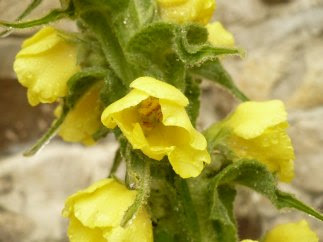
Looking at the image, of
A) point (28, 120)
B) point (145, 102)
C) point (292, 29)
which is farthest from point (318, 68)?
point (145, 102)

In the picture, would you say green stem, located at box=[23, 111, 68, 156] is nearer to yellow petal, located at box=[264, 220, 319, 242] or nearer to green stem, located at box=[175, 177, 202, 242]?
green stem, located at box=[175, 177, 202, 242]

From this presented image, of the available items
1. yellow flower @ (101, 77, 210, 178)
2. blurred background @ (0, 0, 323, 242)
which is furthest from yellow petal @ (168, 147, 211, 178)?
blurred background @ (0, 0, 323, 242)

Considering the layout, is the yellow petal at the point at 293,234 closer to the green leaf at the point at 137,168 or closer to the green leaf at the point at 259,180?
the green leaf at the point at 259,180

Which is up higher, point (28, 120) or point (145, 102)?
point (145, 102)

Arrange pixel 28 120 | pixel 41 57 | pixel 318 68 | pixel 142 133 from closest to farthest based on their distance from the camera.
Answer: pixel 142 133, pixel 41 57, pixel 28 120, pixel 318 68

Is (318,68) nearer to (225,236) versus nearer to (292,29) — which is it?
(292,29)

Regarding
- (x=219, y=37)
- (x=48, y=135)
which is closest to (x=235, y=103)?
(x=219, y=37)

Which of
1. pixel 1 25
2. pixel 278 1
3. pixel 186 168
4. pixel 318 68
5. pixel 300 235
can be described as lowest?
pixel 318 68

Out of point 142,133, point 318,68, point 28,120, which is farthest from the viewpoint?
point 318,68
